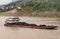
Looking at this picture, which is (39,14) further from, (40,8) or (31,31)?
(31,31)

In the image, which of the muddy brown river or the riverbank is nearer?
the muddy brown river

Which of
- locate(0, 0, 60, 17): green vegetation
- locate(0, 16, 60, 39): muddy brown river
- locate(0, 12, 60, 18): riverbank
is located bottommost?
locate(0, 16, 60, 39): muddy brown river

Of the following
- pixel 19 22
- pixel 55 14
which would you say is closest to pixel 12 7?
pixel 19 22

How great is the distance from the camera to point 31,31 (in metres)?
2.36

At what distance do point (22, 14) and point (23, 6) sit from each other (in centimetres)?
12

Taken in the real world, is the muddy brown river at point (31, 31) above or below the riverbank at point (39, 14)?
below

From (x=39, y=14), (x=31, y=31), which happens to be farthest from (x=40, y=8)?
(x=31, y=31)

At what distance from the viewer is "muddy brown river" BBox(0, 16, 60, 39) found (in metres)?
2.28

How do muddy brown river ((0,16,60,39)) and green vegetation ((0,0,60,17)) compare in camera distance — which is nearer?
muddy brown river ((0,16,60,39))

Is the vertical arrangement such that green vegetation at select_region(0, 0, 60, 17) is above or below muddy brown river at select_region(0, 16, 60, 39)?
above

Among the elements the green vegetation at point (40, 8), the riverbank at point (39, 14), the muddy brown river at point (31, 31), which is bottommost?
the muddy brown river at point (31, 31)

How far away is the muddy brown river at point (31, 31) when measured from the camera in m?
2.28

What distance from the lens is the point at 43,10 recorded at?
2436 millimetres

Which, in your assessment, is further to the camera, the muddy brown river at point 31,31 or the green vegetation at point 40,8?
the green vegetation at point 40,8
